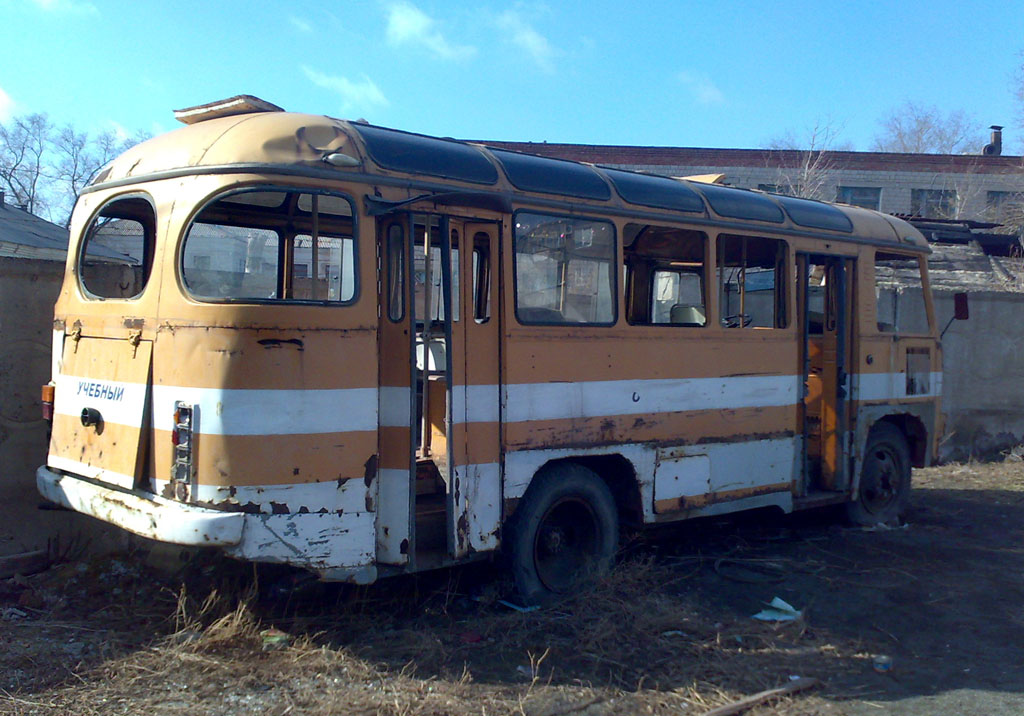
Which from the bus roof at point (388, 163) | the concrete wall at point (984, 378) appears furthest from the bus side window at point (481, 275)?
the concrete wall at point (984, 378)

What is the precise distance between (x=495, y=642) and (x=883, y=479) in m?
5.25

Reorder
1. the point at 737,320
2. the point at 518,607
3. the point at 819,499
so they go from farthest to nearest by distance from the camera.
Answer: the point at 819,499
the point at 737,320
the point at 518,607

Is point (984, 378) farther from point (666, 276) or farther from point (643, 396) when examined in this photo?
point (643, 396)

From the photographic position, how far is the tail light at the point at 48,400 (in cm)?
555

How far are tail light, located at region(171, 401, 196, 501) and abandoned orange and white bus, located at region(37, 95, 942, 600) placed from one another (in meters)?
0.01

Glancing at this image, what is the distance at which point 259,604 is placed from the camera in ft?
17.1

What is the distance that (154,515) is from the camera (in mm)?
4434

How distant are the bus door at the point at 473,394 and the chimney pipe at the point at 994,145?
123 ft

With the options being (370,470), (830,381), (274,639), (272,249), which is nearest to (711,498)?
(830,381)

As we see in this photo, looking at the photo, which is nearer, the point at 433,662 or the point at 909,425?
the point at 433,662

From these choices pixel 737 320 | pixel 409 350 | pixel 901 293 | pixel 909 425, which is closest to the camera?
pixel 409 350

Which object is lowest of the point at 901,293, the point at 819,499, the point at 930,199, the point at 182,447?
the point at 819,499

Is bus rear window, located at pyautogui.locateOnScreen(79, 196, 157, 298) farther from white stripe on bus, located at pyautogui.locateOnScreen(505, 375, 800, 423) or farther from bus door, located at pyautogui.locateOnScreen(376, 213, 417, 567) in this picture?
white stripe on bus, located at pyautogui.locateOnScreen(505, 375, 800, 423)

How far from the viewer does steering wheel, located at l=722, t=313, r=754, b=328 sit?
23.3 feet
